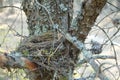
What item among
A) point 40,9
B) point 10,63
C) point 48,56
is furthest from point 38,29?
point 10,63

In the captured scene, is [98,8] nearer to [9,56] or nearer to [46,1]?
[46,1]

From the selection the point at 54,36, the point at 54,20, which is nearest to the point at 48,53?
the point at 54,36

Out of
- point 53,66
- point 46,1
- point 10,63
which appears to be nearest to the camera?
point 10,63

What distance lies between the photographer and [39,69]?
5.69 ft

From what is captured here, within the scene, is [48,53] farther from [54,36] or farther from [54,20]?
[54,20]

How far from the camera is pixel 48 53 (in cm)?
164

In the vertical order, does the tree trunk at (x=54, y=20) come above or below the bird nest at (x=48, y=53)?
above

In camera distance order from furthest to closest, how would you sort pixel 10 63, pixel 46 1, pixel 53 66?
pixel 46 1
pixel 53 66
pixel 10 63

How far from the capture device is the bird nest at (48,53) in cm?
164

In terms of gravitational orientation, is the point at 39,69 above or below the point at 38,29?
below

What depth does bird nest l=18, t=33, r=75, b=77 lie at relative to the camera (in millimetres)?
1638

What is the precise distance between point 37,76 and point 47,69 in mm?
112

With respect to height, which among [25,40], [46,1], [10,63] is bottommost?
[10,63]

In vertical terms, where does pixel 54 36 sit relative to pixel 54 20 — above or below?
below
